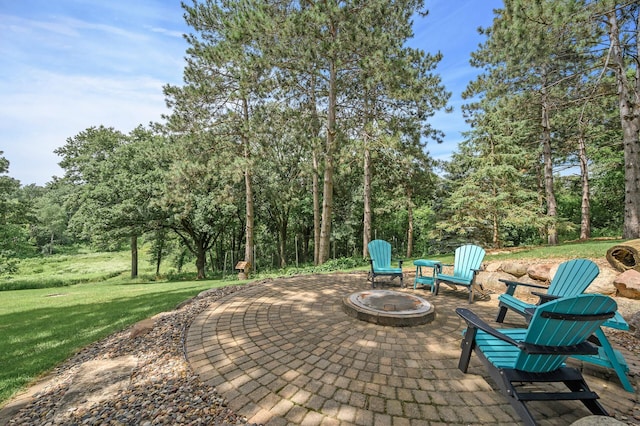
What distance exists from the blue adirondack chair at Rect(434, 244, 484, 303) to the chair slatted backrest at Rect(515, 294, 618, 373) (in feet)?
8.40

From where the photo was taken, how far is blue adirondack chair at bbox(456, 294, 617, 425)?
1578 millimetres

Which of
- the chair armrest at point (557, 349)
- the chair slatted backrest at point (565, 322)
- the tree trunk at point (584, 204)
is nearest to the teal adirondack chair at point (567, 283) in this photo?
the chair armrest at point (557, 349)

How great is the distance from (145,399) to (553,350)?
115 inches

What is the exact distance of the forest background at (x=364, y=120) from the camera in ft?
23.1

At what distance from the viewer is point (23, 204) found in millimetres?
12164

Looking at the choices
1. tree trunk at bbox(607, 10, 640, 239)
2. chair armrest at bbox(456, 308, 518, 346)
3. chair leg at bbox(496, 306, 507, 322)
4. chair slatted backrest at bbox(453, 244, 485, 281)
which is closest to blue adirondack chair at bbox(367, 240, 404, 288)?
chair slatted backrest at bbox(453, 244, 485, 281)

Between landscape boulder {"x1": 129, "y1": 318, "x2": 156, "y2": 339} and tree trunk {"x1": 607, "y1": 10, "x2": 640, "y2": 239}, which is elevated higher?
tree trunk {"x1": 607, "y1": 10, "x2": 640, "y2": 239}

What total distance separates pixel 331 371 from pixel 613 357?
7.46 ft

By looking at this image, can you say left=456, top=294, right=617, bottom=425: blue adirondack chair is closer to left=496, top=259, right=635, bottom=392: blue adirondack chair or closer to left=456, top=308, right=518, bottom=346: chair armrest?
left=456, top=308, right=518, bottom=346: chair armrest

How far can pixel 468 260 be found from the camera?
448 centimetres

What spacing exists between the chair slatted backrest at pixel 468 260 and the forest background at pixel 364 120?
411cm

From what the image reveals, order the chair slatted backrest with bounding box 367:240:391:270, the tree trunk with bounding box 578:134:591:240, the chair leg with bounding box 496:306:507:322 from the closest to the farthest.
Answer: the chair leg with bounding box 496:306:507:322, the chair slatted backrest with bounding box 367:240:391:270, the tree trunk with bounding box 578:134:591:240

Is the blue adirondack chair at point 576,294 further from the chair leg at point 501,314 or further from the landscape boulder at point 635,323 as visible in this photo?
the landscape boulder at point 635,323

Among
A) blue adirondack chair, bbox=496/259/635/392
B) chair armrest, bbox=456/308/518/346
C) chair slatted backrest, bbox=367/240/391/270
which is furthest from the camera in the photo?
chair slatted backrest, bbox=367/240/391/270
